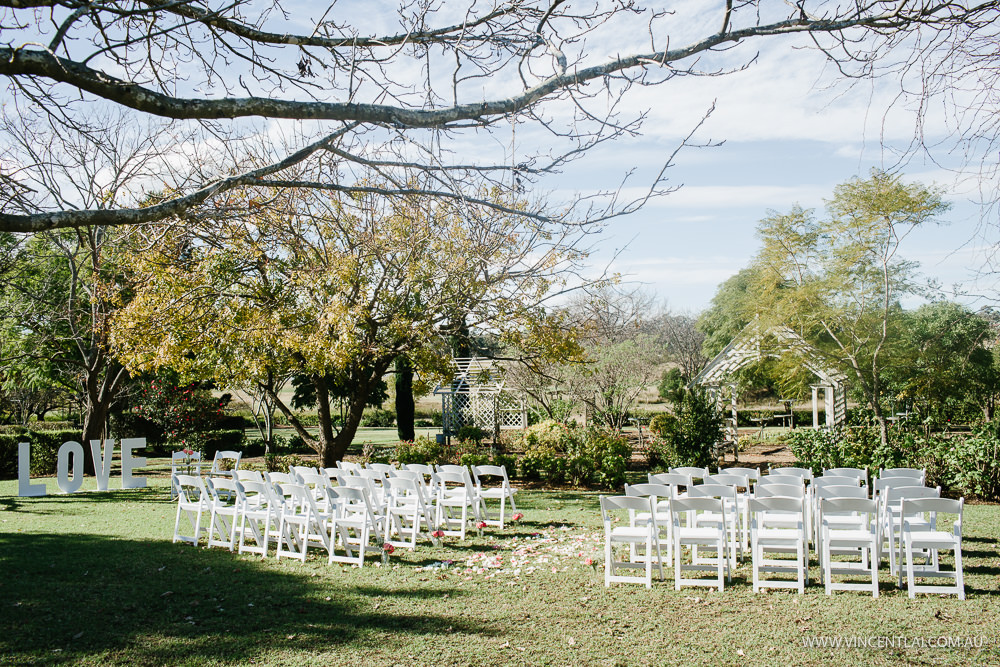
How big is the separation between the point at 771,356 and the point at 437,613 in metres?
15.6

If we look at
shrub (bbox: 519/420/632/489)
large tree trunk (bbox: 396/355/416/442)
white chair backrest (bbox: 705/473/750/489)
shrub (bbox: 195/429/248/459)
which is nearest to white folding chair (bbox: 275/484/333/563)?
white chair backrest (bbox: 705/473/750/489)

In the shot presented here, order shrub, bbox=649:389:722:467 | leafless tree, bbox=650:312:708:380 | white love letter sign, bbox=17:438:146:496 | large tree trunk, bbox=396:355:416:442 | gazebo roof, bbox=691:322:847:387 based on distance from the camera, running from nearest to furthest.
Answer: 1. white love letter sign, bbox=17:438:146:496
2. shrub, bbox=649:389:722:467
3. gazebo roof, bbox=691:322:847:387
4. large tree trunk, bbox=396:355:416:442
5. leafless tree, bbox=650:312:708:380

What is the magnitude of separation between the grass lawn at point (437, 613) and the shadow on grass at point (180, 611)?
0.02 metres

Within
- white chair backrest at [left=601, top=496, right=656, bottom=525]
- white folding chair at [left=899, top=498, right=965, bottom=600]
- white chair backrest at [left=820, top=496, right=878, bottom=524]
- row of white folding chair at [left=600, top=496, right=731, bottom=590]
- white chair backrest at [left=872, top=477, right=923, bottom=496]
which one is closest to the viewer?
white folding chair at [left=899, top=498, right=965, bottom=600]

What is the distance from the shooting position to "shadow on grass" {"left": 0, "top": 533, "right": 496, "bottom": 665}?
4.81 metres

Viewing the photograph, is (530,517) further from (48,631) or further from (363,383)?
(48,631)

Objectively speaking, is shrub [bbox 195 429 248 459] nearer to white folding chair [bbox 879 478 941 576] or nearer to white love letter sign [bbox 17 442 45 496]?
white love letter sign [bbox 17 442 45 496]

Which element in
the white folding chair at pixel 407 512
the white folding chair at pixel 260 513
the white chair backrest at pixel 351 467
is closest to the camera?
the white folding chair at pixel 260 513

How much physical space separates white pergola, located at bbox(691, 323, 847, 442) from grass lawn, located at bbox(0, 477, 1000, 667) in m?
9.49

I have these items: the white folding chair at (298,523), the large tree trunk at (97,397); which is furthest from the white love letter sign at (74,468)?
the white folding chair at (298,523)

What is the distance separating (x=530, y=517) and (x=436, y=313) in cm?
449

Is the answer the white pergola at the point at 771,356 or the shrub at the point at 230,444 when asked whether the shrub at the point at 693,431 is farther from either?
the shrub at the point at 230,444

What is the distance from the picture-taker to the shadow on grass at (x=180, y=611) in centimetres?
481

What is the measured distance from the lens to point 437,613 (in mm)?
5566
